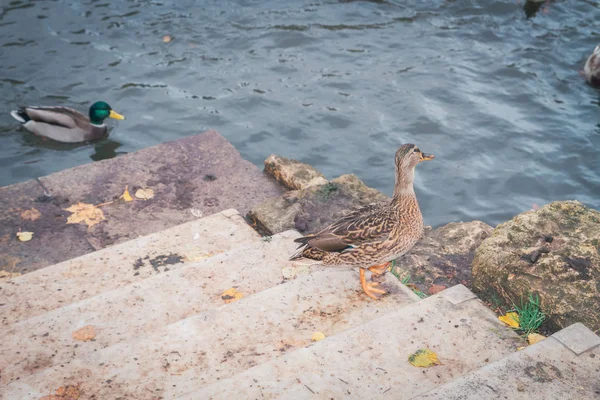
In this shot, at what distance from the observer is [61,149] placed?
1005cm

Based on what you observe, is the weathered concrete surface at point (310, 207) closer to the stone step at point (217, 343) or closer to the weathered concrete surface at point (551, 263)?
the stone step at point (217, 343)

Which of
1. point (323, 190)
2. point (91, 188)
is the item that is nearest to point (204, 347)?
point (323, 190)

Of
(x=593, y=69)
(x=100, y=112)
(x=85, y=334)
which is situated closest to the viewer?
(x=85, y=334)

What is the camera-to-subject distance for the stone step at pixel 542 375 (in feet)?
10.2

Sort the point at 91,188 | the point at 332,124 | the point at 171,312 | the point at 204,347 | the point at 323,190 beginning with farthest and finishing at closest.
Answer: the point at 332,124 < the point at 91,188 < the point at 323,190 < the point at 171,312 < the point at 204,347

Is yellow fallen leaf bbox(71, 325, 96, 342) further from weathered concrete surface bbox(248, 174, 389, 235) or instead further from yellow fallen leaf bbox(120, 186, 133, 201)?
yellow fallen leaf bbox(120, 186, 133, 201)

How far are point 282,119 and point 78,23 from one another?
479 centimetres

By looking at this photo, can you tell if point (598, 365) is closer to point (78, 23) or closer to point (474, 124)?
point (474, 124)

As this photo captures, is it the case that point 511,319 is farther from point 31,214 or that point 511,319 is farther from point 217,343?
point 31,214

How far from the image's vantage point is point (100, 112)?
392 inches

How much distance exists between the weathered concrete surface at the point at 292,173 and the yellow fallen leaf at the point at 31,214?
7.79ft

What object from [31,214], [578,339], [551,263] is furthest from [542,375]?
[31,214]

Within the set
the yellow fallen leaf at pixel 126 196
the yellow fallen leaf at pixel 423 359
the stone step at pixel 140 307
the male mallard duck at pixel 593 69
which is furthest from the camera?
the male mallard duck at pixel 593 69

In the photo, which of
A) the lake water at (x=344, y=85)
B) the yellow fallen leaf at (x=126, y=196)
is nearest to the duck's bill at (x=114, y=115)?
the lake water at (x=344, y=85)
